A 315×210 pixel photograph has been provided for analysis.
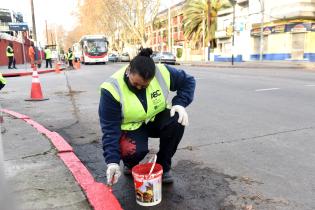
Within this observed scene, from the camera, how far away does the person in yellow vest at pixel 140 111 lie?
9.83ft

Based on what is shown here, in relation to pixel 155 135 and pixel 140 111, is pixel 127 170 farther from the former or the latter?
pixel 140 111

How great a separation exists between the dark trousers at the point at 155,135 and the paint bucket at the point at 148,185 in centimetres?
30

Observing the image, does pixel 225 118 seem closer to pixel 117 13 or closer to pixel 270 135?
pixel 270 135

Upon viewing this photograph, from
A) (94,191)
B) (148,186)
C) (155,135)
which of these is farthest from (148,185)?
(155,135)

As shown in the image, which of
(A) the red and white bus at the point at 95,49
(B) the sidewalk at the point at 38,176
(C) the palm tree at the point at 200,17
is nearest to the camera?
(B) the sidewalk at the point at 38,176

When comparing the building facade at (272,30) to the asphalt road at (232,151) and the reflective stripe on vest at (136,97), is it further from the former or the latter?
the reflective stripe on vest at (136,97)

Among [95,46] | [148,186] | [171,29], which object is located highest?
[171,29]

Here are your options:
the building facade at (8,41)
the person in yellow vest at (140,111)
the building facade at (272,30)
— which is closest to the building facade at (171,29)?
the building facade at (272,30)

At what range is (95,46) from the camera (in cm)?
3888

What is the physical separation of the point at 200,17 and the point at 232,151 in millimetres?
42798

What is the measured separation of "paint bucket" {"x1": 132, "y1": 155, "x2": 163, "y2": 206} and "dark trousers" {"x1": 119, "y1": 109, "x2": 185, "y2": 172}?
299 millimetres

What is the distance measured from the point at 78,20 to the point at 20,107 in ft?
254

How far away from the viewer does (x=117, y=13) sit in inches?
2101

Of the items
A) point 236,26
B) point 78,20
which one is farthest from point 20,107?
point 78,20
